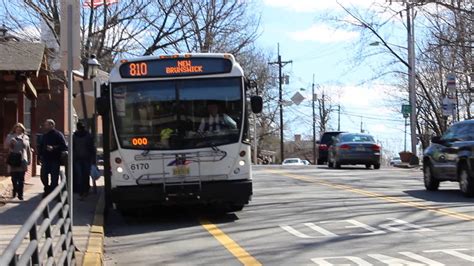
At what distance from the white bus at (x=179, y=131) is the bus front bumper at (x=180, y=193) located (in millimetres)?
16

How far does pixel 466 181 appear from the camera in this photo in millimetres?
14992

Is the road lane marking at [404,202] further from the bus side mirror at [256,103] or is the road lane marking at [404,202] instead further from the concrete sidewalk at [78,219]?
the concrete sidewalk at [78,219]

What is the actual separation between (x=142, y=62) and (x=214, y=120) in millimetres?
1674

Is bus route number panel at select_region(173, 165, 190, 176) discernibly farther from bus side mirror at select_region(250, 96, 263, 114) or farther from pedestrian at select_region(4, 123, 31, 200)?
pedestrian at select_region(4, 123, 31, 200)

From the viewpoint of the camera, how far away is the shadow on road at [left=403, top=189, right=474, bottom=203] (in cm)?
1480

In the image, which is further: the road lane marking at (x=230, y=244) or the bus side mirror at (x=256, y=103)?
the bus side mirror at (x=256, y=103)

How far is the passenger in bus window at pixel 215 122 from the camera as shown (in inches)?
471

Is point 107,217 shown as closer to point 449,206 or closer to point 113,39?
point 449,206

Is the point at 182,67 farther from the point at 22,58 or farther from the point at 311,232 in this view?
the point at 22,58

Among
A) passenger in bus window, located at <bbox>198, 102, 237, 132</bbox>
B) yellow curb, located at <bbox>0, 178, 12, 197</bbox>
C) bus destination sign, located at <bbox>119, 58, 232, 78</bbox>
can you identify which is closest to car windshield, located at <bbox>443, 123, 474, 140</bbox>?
passenger in bus window, located at <bbox>198, 102, 237, 132</bbox>

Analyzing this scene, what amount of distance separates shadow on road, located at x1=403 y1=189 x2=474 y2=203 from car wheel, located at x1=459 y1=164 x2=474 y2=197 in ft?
0.53

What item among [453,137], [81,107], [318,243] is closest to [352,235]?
[318,243]

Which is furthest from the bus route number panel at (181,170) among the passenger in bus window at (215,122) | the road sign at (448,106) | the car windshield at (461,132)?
the road sign at (448,106)

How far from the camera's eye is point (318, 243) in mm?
9469
